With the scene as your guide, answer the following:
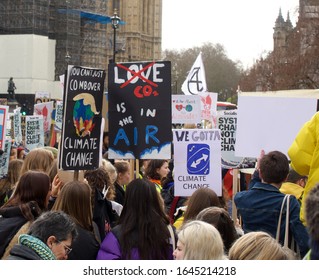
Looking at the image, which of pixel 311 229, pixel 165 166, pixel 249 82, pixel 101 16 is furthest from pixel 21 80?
pixel 311 229

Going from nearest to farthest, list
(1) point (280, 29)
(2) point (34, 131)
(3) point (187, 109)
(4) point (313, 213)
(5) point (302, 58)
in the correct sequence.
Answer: (4) point (313, 213) < (2) point (34, 131) < (3) point (187, 109) < (5) point (302, 58) < (1) point (280, 29)

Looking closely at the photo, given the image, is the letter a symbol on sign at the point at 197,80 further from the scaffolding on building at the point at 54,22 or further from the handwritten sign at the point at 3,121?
the scaffolding on building at the point at 54,22

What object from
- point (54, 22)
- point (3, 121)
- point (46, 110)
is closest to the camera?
point (3, 121)

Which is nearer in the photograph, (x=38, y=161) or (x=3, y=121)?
(x=38, y=161)

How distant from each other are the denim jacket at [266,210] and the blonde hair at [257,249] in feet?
4.26

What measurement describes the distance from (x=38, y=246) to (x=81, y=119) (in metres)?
2.76

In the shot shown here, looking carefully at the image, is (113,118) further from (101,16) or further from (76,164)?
(101,16)

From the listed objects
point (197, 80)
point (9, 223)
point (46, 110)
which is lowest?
point (9, 223)

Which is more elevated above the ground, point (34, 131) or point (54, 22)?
point (54, 22)

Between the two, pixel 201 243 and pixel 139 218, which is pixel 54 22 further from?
pixel 201 243

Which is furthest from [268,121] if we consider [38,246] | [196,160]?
[38,246]

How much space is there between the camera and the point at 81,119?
6.71 meters

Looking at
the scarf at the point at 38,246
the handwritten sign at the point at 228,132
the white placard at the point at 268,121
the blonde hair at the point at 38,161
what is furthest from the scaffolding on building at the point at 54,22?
the scarf at the point at 38,246

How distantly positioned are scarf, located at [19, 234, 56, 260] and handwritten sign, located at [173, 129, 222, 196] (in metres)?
3.66
